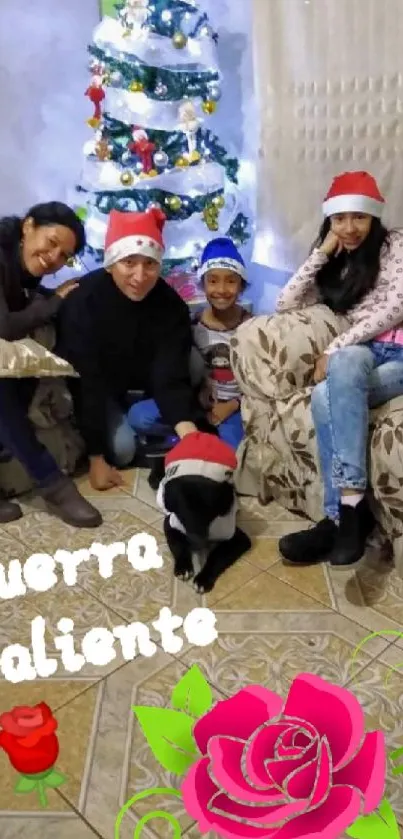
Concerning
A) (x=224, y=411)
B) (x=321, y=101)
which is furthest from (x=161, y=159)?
(x=224, y=411)

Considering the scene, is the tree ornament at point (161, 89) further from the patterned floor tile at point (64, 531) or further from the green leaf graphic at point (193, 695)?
the green leaf graphic at point (193, 695)

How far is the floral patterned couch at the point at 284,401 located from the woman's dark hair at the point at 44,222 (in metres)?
0.54

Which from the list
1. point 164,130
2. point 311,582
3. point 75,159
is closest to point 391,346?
point 311,582

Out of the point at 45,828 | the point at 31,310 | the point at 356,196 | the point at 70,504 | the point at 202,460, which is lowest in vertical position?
the point at 45,828

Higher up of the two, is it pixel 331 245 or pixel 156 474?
pixel 331 245

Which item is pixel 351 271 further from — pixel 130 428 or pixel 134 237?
pixel 130 428

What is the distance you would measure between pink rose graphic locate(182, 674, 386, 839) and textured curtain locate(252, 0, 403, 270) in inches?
77.2

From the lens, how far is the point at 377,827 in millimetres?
1124

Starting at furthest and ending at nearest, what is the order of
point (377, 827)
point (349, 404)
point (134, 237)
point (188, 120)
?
point (188, 120), point (134, 237), point (349, 404), point (377, 827)

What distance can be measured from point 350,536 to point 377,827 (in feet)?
2.12

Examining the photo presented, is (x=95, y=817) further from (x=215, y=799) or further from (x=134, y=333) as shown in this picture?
(x=134, y=333)

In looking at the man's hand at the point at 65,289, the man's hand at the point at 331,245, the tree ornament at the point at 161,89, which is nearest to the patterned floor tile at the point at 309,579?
the man's hand at the point at 331,245

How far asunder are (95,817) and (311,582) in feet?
2.56

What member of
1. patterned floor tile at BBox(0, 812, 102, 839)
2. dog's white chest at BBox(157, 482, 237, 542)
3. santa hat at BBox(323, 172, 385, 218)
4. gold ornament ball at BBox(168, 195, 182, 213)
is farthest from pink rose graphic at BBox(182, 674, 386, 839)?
gold ornament ball at BBox(168, 195, 182, 213)
